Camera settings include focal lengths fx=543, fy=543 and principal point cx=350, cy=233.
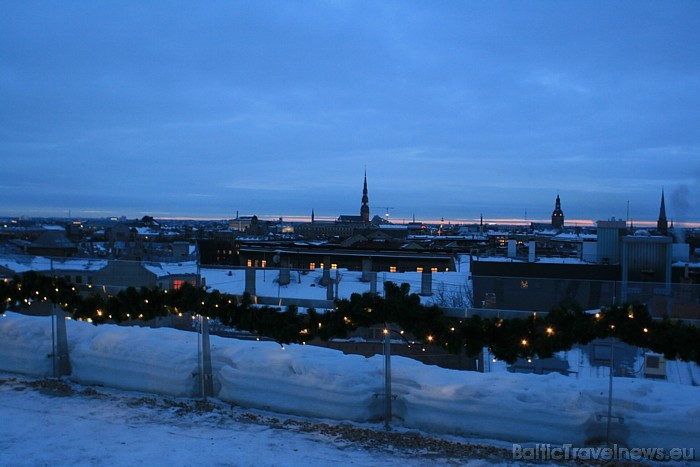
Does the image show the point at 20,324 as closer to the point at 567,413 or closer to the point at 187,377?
the point at 187,377

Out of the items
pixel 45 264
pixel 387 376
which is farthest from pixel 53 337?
pixel 387 376

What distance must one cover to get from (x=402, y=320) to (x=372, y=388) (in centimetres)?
80

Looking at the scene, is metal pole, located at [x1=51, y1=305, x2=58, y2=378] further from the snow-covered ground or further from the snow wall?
the snow-covered ground

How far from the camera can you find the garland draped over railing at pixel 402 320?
505 cm

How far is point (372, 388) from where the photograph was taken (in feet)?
18.8

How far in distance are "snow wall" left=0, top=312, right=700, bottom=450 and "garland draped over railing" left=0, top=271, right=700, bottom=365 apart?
350mm

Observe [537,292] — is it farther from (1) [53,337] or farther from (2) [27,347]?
(2) [27,347]

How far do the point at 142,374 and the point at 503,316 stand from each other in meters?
4.25

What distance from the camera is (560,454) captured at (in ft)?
16.3

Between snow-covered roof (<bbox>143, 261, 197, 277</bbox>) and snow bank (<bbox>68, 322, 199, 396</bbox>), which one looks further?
snow-covered roof (<bbox>143, 261, 197, 277</bbox>)

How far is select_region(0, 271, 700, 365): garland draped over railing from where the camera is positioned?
16.6ft

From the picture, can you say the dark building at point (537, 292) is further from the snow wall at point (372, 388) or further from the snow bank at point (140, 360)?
the snow bank at point (140, 360)

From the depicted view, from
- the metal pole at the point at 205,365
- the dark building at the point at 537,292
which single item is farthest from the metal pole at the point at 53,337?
the dark building at the point at 537,292

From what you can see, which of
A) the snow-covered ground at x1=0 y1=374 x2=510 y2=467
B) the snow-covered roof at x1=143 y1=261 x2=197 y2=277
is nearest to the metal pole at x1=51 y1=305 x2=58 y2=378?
the snow-covered ground at x1=0 y1=374 x2=510 y2=467
